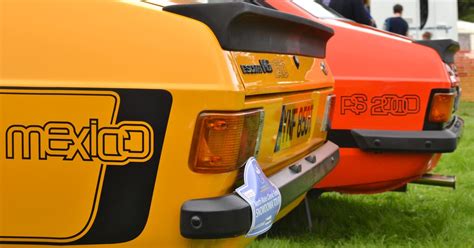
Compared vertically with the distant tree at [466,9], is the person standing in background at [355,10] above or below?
above

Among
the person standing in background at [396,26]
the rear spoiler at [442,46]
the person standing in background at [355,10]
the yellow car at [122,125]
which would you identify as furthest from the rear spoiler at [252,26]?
the person standing in background at [396,26]

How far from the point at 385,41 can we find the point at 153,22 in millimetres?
2570

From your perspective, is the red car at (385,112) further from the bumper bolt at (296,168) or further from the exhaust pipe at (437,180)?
the bumper bolt at (296,168)

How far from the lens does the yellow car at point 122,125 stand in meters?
2.30

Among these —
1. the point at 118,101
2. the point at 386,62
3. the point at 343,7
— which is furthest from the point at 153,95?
the point at 343,7

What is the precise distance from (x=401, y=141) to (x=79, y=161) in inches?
101

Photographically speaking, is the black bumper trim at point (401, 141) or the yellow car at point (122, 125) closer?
the yellow car at point (122, 125)

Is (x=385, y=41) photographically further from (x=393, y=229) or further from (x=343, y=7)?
(x=343, y=7)

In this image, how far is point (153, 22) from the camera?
236cm

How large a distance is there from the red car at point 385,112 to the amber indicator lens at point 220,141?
81.8 inches

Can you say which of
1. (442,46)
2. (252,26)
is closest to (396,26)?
(442,46)

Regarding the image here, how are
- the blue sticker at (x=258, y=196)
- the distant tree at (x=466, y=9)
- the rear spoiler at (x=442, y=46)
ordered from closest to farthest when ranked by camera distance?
1. the blue sticker at (x=258, y=196)
2. the rear spoiler at (x=442, y=46)
3. the distant tree at (x=466, y=9)

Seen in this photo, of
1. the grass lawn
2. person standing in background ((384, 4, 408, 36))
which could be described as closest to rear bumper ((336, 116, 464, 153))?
the grass lawn

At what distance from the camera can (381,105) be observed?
177 inches
